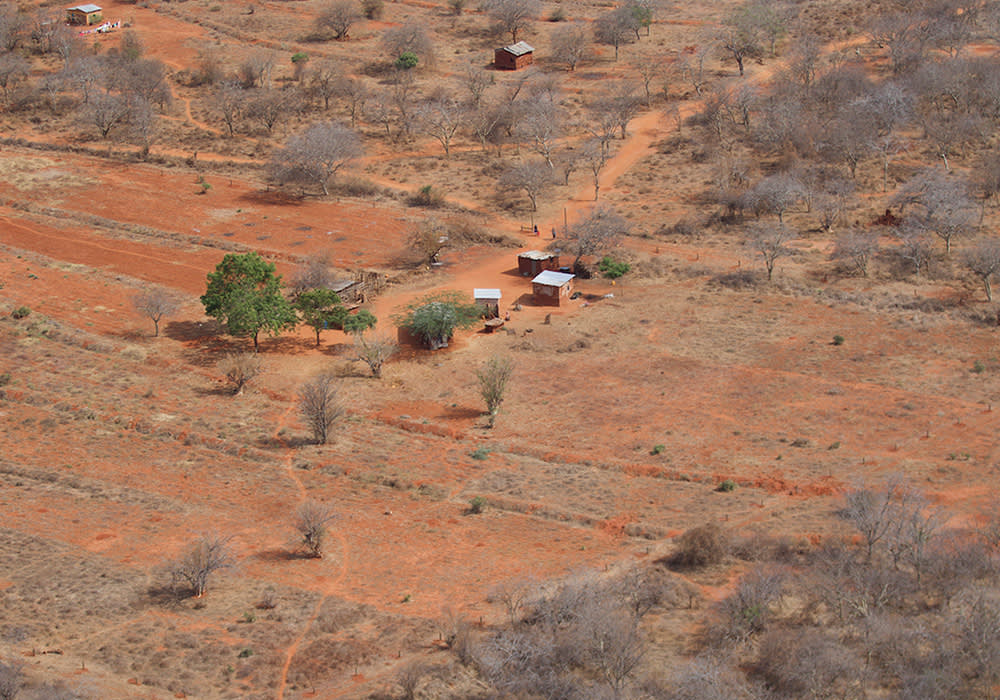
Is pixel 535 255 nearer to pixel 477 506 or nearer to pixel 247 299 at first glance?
pixel 247 299

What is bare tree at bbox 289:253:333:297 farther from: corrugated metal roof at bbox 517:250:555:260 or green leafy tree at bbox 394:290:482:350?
corrugated metal roof at bbox 517:250:555:260

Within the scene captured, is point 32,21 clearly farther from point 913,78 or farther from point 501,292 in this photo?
point 913,78

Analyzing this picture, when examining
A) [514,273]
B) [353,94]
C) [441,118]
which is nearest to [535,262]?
[514,273]

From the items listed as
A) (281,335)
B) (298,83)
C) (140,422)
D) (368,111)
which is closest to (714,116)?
(368,111)

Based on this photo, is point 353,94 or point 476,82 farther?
point 476,82

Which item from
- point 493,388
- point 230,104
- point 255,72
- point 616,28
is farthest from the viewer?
point 616,28
